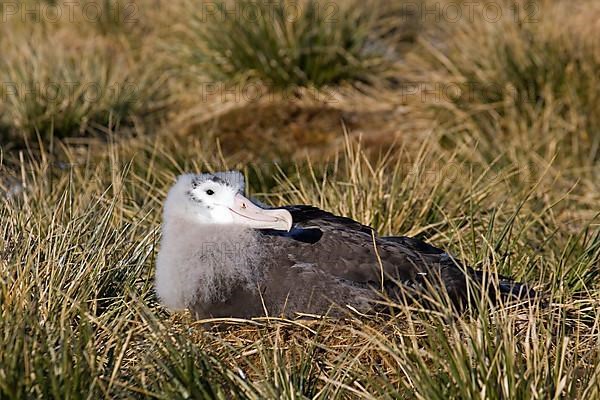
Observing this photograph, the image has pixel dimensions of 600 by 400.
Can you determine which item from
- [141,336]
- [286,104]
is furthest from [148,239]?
[286,104]

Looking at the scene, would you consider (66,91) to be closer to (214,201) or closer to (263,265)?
(214,201)

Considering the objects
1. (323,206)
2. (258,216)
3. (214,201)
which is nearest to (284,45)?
(323,206)

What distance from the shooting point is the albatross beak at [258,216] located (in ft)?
10.5

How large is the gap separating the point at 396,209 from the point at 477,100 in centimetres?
261

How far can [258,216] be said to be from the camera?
127 inches

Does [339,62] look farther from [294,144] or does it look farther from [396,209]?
[396,209]

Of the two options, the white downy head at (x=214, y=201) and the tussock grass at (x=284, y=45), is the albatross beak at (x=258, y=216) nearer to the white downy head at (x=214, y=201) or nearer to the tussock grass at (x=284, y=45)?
the white downy head at (x=214, y=201)

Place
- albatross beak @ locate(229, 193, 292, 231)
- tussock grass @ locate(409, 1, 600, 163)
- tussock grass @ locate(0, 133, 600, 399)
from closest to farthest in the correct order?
1. tussock grass @ locate(0, 133, 600, 399)
2. albatross beak @ locate(229, 193, 292, 231)
3. tussock grass @ locate(409, 1, 600, 163)

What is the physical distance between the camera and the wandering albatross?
3246mm

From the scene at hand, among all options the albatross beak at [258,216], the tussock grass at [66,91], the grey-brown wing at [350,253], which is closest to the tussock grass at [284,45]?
the tussock grass at [66,91]

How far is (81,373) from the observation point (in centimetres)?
268

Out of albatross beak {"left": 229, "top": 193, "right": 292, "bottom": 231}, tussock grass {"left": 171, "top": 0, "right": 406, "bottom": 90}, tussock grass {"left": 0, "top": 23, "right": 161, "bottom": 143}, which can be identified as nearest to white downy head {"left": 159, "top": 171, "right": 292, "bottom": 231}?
albatross beak {"left": 229, "top": 193, "right": 292, "bottom": 231}

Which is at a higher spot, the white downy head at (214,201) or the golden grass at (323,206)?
the white downy head at (214,201)

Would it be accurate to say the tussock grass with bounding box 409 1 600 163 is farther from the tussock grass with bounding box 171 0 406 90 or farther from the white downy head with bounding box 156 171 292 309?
the white downy head with bounding box 156 171 292 309
